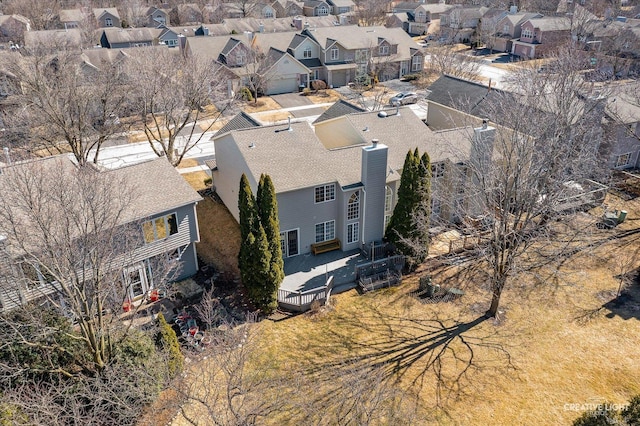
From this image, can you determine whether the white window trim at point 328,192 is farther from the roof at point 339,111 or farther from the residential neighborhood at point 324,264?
the roof at point 339,111

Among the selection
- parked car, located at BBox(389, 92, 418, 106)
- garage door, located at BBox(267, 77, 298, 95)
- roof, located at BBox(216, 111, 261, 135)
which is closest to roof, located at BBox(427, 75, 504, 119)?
parked car, located at BBox(389, 92, 418, 106)

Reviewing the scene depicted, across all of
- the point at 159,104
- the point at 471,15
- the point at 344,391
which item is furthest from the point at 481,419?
the point at 471,15

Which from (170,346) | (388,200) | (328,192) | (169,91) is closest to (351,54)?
(169,91)

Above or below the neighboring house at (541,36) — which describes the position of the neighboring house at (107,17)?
above

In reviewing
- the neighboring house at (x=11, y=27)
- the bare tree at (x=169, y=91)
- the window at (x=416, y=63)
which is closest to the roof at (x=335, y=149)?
the bare tree at (x=169, y=91)

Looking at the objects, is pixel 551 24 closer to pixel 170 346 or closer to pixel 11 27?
pixel 170 346

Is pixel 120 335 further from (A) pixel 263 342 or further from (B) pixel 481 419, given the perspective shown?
(B) pixel 481 419
